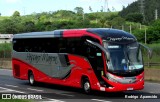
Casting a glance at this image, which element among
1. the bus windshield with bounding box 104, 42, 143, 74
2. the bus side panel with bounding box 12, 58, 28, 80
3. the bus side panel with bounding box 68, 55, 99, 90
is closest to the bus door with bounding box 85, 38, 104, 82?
the bus side panel with bounding box 68, 55, 99, 90

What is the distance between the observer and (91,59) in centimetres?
1847

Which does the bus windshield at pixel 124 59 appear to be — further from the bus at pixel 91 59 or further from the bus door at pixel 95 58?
the bus door at pixel 95 58

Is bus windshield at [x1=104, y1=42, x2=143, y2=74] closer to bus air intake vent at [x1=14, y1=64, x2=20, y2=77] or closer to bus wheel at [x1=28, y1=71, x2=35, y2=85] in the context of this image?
bus wheel at [x1=28, y1=71, x2=35, y2=85]

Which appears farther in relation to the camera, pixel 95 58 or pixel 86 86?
pixel 86 86

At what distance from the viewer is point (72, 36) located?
20266mm

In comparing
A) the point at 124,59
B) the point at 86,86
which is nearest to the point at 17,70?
the point at 86,86

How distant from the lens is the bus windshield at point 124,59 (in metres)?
17.6

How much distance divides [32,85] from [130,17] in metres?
131

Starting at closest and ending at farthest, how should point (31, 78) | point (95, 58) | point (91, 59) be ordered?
1. point (95, 58)
2. point (91, 59)
3. point (31, 78)

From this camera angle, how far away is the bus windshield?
1758cm

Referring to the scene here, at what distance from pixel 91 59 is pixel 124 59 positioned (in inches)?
60.7

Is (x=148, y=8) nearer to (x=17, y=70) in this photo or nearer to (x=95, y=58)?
(x=17, y=70)

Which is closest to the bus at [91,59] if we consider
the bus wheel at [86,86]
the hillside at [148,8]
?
the bus wheel at [86,86]

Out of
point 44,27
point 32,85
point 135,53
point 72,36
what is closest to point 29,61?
point 32,85
